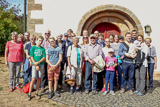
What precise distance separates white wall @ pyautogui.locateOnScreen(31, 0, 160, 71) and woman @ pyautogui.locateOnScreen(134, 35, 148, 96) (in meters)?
2.55

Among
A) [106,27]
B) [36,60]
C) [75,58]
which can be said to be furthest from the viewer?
[106,27]

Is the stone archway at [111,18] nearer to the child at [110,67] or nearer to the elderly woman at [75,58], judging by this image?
the elderly woman at [75,58]

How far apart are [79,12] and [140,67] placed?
3.41 metres

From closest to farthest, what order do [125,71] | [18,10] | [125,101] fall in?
1. [125,101]
2. [125,71]
3. [18,10]

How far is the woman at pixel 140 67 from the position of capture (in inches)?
152

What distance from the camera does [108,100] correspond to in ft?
11.5

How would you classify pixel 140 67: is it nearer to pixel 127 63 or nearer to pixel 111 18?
pixel 127 63

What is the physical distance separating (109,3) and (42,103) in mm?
4785

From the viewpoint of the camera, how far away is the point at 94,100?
348 cm

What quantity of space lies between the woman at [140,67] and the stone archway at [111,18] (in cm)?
234

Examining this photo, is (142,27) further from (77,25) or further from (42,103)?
(42,103)

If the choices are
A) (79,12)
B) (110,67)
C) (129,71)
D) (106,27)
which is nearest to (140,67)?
(129,71)

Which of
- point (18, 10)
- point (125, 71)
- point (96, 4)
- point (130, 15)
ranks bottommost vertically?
point (125, 71)

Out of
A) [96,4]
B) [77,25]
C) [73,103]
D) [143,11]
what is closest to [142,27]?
[143,11]
